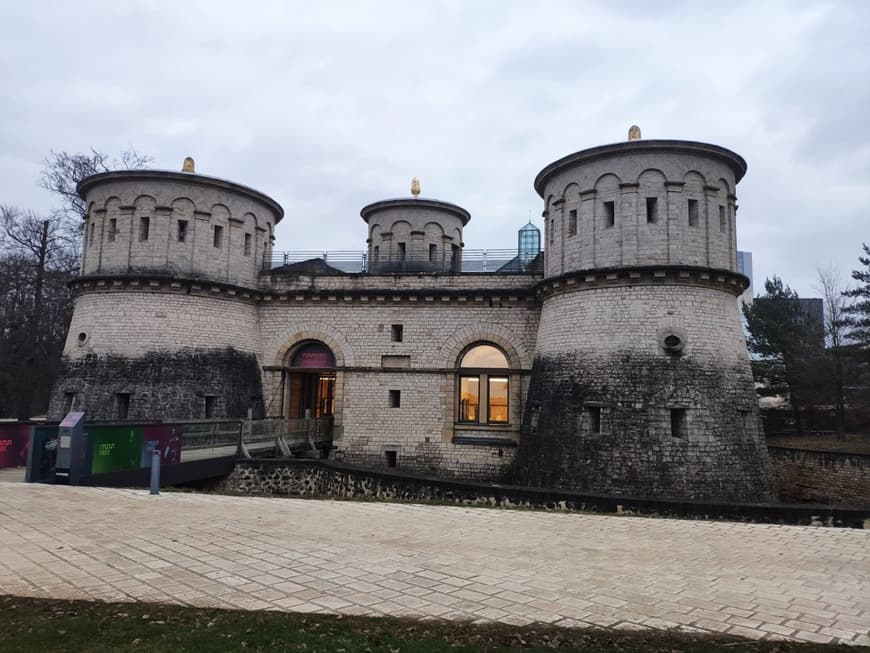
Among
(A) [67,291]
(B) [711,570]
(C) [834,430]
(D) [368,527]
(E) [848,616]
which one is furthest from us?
(C) [834,430]

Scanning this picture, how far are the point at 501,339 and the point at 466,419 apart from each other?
317cm

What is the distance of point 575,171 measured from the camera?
62.1 feet

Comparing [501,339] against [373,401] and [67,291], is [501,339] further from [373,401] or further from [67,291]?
[67,291]

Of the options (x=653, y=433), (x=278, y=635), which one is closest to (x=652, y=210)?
(x=653, y=433)

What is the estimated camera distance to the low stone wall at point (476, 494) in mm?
10836

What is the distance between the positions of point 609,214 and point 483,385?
24.4 ft

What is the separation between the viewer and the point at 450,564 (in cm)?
751

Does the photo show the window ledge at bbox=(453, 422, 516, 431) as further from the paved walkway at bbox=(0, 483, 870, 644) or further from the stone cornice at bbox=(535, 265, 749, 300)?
the paved walkway at bbox=(0, 483, 870, 644)

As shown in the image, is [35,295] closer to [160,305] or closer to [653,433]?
[160,305]

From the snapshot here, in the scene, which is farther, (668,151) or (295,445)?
(295,445)

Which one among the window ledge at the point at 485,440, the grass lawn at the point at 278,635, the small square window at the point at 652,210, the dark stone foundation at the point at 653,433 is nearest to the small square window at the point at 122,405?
the window ledge at the point at 485,440

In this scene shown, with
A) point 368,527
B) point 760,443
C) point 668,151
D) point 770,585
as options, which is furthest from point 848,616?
point 668,151

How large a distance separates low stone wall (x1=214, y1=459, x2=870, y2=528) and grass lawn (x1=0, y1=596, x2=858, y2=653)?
6.33 meters

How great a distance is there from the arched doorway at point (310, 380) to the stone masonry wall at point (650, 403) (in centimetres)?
888
